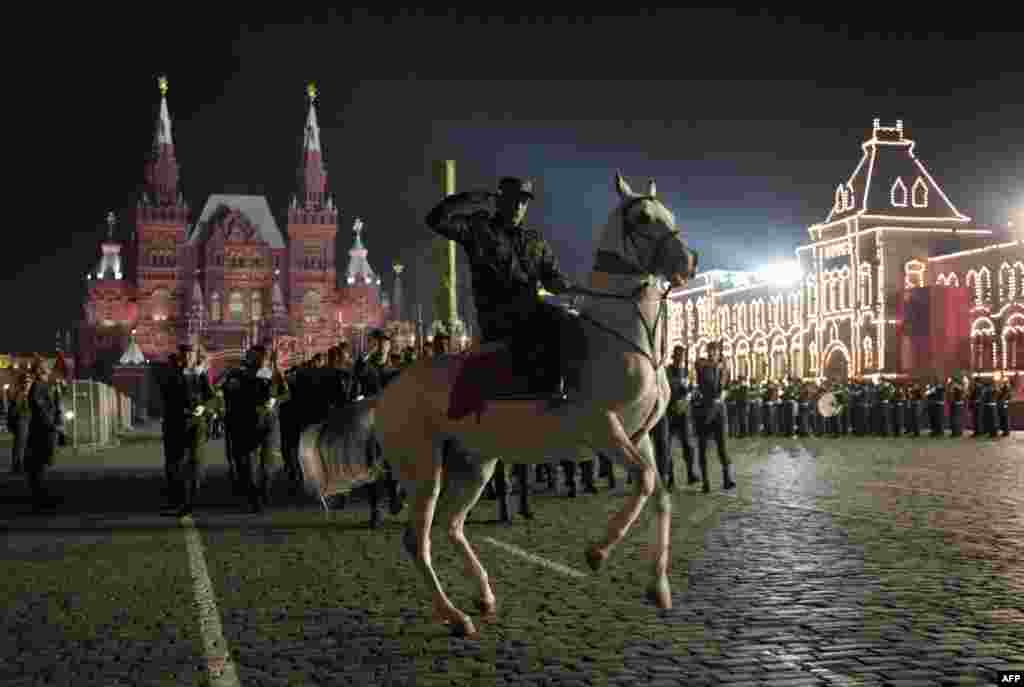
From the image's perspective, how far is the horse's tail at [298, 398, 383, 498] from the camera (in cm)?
818

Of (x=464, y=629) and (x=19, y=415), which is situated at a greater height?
(x=19, y=415)

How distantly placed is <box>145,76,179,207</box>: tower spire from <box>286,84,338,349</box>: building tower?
12.8 m

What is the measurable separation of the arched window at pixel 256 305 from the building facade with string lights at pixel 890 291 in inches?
2287

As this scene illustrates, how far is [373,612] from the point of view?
748cm

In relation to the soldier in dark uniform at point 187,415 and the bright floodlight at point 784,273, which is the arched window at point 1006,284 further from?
the soldier in dark uniform at point 187,415

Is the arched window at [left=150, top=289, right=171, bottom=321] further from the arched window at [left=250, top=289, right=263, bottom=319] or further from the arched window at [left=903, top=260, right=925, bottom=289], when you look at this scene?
the arched window at [left=903, top=260, right=925, bottom=289]

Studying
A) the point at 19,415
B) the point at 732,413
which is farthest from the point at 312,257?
the point at 19,415

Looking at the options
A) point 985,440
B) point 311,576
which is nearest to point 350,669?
point 311,576

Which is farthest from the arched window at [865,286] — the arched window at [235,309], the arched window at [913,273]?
the arched window at [235,309]

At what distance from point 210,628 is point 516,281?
279cm

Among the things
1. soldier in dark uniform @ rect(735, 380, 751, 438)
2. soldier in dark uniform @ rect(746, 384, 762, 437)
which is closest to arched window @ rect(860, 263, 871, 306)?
soldier in dark uniform @ rect(746, 384, 762, 437)

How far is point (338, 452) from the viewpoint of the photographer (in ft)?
27.0

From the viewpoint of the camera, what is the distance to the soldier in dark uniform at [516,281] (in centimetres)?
705

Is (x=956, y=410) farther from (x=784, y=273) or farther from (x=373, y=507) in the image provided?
(x=784, y=273)
